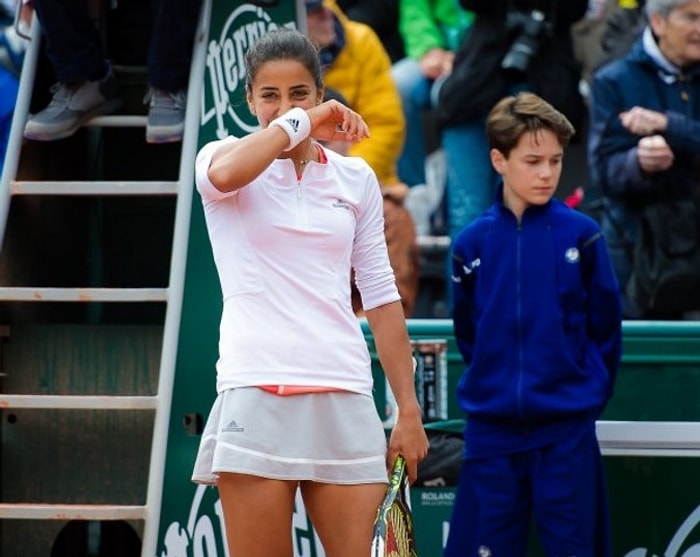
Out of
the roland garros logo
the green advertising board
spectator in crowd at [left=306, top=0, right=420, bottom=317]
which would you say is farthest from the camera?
spectator in crowd at [left=306, top=0, right=420, bottom=317]

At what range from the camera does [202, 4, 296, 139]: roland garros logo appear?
214 inches

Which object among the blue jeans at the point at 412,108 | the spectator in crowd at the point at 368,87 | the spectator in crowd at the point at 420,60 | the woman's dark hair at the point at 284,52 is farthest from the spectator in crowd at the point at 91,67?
the blue jeans at the point at 412,108

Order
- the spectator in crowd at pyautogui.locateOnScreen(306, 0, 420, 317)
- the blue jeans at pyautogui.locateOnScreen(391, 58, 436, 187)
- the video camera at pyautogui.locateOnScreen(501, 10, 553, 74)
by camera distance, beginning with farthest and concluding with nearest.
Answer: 1. the blue jeans at pyautogui.locateOnScreen(391, 58, 436, 187)
2. the spectator in crowd at pyautogui.locateOnScreen(306, 0, 420, 317)
3. the video camera at pyautogui.locateOnScreen(501, 10, 553, 74)

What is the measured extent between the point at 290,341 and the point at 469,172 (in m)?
4.00

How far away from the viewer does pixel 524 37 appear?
757cm

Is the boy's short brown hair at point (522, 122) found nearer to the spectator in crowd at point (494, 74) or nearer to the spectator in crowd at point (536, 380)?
the spectator in crowd at point (536, 380)

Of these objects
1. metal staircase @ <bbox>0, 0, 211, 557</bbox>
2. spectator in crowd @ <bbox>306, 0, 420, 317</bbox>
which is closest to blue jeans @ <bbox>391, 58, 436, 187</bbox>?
spectator in crowd @ <bbox>306, 0, 420, 317</bbox>

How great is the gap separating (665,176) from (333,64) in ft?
5.98

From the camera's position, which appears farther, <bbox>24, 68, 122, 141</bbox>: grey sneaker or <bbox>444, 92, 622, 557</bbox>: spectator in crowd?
<bbox>24, 68, 122, 141</bbox>: grey sneaker

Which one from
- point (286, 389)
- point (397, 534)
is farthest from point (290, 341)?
point (397, 534)

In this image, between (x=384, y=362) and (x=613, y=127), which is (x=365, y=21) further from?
(x=384, y=362)

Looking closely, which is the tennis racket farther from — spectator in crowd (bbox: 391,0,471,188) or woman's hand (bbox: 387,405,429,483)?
spectator in crowd (bbox: 391,0,471,188)

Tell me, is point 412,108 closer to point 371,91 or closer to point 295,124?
point 371,91

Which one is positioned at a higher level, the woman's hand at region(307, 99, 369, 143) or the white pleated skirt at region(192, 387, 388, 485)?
the woman's hand at region(307, 99, 369, 143)
